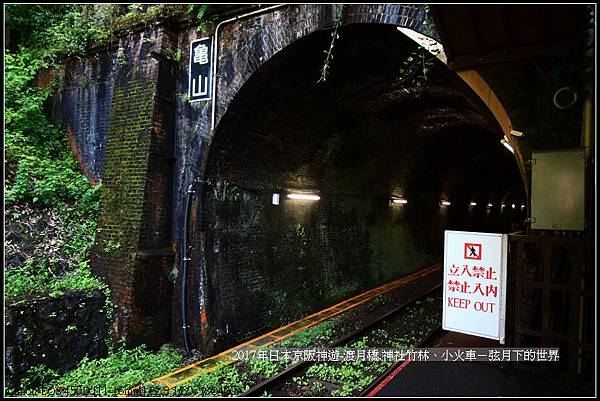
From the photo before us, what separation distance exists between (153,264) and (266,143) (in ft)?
11.2

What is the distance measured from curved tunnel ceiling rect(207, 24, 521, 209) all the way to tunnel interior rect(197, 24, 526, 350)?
1.2 inches

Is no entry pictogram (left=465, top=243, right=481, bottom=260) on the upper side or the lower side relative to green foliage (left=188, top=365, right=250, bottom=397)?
upper

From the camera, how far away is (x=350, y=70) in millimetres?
8094

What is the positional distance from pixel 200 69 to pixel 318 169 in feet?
13.2

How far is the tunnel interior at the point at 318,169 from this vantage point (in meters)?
7.79

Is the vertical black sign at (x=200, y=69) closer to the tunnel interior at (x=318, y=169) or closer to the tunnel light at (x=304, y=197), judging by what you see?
the tunnel interior at (x=318, y=169)

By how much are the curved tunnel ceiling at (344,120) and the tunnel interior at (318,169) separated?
31 mm

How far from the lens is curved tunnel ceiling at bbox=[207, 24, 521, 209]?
733 cm

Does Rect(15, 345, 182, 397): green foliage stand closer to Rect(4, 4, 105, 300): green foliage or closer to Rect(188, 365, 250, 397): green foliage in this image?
Rect(188, 365, 250, 397): green foliage

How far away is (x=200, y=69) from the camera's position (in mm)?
8141

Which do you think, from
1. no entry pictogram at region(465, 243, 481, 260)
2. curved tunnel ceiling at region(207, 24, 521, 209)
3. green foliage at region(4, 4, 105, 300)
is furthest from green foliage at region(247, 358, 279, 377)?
no entry pictogram at region(465, 243, 481, 260)

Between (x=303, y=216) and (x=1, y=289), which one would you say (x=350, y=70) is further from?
(x=1, y=289)

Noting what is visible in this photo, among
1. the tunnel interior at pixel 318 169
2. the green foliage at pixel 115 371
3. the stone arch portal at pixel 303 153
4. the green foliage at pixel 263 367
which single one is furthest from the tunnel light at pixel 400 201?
the green foliage at pixel 115 371

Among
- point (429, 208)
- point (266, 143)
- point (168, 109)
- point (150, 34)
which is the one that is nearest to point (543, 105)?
point (266, 143)
